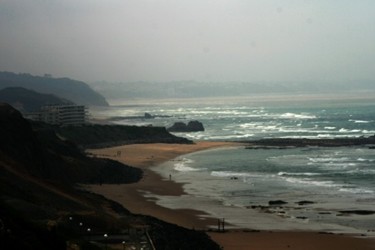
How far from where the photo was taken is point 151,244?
17391 millimetres

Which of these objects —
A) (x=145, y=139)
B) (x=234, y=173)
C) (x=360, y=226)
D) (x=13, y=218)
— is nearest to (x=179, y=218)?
(x=360, y=226)

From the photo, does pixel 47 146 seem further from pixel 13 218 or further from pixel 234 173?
pixel 13 218

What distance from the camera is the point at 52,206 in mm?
21188

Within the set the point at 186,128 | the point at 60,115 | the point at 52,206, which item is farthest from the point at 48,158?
the point at 60,115

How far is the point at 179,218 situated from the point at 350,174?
1779 centimetres

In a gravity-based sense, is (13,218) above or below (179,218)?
above

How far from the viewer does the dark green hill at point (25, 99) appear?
144 meters

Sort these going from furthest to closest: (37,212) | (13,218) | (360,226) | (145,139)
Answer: (145,139)
(360,226)
(37,212)
(13,218)

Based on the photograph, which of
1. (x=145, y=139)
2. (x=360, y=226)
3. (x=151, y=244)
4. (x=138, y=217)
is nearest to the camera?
(x=151, y=244)

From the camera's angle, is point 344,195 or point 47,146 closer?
point 344,195

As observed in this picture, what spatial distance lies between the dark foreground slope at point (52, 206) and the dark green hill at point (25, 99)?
107653mm

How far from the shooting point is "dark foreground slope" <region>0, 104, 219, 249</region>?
14.3m

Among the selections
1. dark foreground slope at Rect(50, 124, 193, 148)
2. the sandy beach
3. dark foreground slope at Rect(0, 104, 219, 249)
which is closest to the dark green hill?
dark foreground slope at Rect(50, 124, 193, 148)

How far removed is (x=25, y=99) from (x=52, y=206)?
438 ft
